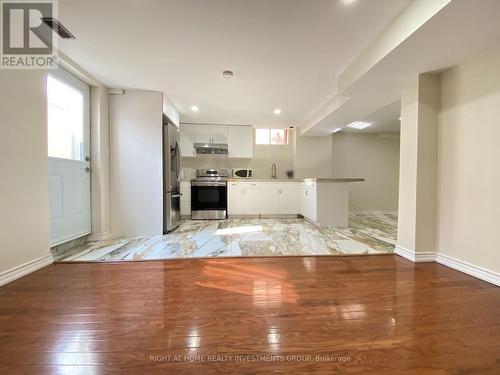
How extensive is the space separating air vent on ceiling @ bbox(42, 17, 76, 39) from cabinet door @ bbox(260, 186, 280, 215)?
374cm

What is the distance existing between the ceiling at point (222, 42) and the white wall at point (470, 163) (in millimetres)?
929

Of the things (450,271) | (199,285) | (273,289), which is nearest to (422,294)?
(450,271)

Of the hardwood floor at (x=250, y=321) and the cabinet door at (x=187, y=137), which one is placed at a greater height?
the cabinet door at (x=187, y=137)

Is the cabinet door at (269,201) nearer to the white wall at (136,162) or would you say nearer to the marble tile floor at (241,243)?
the marble tile floor at (241,243)

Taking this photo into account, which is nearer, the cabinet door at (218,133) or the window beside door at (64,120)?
the window beside door at (64,120)

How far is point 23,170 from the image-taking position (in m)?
1.85

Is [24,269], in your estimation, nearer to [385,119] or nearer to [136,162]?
[136,162]

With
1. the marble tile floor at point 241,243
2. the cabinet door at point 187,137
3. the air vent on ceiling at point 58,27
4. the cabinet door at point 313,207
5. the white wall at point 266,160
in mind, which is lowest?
the marble tile floor at point 241,243

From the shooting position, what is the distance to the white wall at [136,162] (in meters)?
3.21

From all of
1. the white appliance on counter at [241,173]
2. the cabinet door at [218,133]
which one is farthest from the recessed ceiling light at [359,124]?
the cabinet door at [218,133]

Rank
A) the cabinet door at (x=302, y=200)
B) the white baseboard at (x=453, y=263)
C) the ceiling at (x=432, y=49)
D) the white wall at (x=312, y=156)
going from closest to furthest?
1. the ceiling at (x=432, y=49)
2. the white baseboard at (x=453, y=263)
3. the cabinet door at (x=302, y=200)
4. the white wall at (x=312, y=156)

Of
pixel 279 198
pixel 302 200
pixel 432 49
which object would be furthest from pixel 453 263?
pixel 279 198

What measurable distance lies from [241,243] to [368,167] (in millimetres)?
4331

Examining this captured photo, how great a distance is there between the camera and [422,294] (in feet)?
5.05
